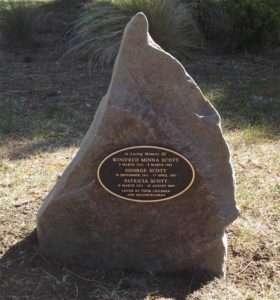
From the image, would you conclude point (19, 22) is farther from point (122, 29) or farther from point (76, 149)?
point (76, 149)

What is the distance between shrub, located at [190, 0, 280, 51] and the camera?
7.54 meters

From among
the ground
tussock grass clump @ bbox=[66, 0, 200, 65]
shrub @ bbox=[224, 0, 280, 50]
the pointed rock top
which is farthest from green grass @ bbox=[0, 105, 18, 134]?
shrub @ bbox=[224, 0, 280, 50]

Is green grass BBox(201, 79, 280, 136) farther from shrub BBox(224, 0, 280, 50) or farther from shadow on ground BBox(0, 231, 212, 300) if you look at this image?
shadow on ground BBox(0, 231, 212, 300)

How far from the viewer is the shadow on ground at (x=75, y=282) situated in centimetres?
322

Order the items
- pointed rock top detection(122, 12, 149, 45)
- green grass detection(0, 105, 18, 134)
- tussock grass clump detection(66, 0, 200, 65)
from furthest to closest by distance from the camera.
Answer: tussock grass clump detection(66, 0, 200, 65) → green grass detection(0, 105, 18, 134) → pointed rock top detection(122, 12, 149, 45)

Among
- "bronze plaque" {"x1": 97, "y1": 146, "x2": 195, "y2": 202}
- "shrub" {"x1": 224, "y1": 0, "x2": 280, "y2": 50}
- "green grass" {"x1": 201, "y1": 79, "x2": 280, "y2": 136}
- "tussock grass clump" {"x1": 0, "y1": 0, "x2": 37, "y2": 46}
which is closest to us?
"bronze plaque" {"x1": 97, "y1": 146, "x2": 195, "y2": 202}

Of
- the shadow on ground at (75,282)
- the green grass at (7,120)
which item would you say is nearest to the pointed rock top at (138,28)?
the shadow on ground at (75,282)

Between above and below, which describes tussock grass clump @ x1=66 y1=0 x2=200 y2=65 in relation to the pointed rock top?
below

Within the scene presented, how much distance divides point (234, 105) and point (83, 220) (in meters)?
3.03

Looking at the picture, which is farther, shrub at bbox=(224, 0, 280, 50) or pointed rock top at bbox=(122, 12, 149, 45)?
shrub at bbox=(224, 0, 280, 50)

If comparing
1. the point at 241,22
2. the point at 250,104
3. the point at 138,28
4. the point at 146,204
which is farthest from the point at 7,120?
the point at 241,22

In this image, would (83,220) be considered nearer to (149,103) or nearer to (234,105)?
(149,103)

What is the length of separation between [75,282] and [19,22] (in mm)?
5291

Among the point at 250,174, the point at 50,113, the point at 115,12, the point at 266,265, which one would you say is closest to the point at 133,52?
the point at 266,265
